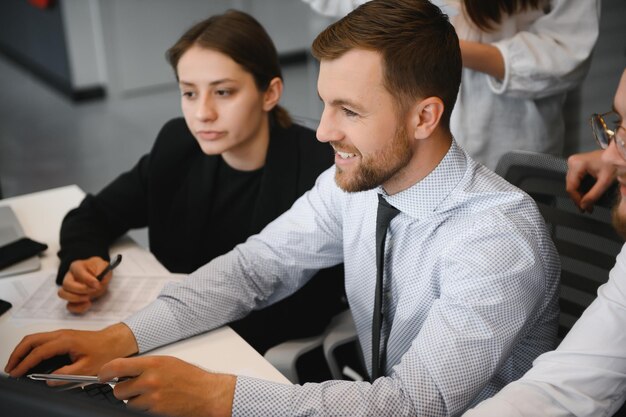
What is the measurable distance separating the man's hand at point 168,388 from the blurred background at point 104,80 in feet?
10.8

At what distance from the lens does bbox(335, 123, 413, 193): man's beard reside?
1285mm

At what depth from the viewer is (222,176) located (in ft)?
6.36

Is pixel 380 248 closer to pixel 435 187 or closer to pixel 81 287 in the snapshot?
pixel 435 187

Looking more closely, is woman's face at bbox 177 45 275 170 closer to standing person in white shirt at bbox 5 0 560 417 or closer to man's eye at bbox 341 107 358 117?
standing person in white shirt at bbox 5 0 560 417

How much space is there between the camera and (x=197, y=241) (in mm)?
1953

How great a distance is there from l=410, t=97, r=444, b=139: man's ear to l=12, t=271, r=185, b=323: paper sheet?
0.63 meters

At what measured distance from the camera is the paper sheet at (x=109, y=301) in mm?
1457

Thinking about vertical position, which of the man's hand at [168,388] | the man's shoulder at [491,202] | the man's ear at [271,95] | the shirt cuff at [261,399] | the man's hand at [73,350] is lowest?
the man's hand at [73,350]

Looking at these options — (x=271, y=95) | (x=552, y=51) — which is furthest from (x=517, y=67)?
(x=271, y=95)

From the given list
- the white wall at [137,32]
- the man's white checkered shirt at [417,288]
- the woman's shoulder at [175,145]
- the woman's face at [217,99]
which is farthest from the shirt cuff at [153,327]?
the white wall at [137,32]

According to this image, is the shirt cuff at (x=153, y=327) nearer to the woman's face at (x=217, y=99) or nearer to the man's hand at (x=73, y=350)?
the man's hand at (x=73, y=350)

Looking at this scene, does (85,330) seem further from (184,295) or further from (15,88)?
(15,88)

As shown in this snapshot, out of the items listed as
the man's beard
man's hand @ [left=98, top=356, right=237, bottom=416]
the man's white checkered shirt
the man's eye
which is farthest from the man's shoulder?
man's hand @ [left=98, top=356, right=237, bottom=416]

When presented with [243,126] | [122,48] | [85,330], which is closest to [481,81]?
[243,126]
